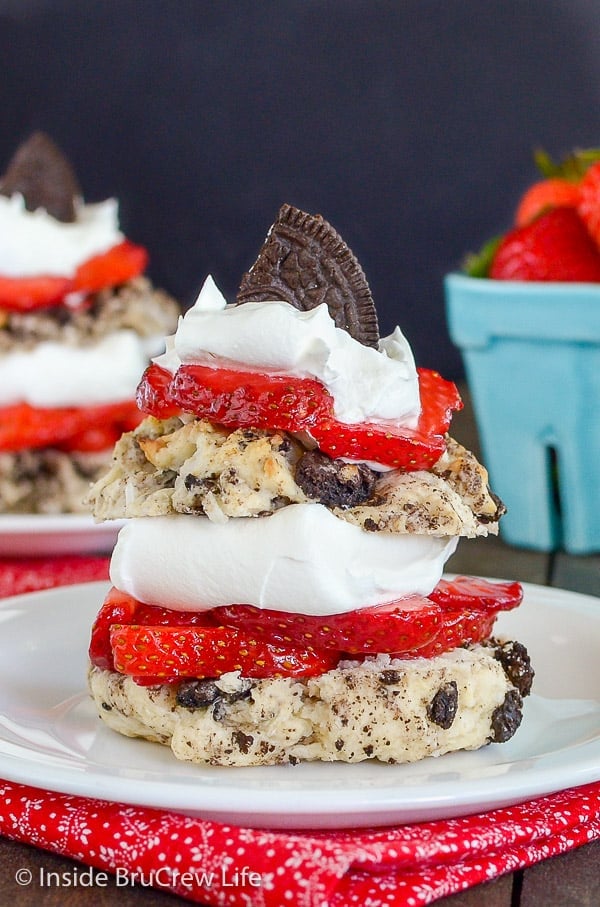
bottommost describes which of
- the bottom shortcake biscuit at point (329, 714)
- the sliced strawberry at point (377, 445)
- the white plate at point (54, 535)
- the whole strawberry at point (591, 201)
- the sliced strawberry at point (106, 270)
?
the white plate at point (54, 535)

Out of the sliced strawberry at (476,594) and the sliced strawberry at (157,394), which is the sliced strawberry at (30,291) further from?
the sliced strawberry at (476,594)

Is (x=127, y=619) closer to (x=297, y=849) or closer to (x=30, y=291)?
(x=297, y=849)

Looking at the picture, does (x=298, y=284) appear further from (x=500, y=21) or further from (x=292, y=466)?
(x=500, y=21)

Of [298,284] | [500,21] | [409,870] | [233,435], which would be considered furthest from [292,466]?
[500,21]

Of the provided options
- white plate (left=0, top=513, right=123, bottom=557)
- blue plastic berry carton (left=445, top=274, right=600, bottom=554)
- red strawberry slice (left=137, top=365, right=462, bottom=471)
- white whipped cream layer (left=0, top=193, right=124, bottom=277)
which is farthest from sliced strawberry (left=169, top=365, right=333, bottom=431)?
white whipped cream layer (left=0, top=193, right=124, bottom=277)

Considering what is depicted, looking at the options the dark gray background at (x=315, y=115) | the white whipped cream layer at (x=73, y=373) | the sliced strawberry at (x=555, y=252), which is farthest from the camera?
the dark gray background at (x=315, y=115)

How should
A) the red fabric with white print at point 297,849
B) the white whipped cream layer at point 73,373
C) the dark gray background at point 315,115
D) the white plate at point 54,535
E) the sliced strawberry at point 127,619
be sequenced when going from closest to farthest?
the red fabric with white print at point 297,849 → the sliced strawberry at point 127,619 → the white plate at point 54,535 → the white whipped cream layer at point 73,373 → the dark gray background at point 315,115

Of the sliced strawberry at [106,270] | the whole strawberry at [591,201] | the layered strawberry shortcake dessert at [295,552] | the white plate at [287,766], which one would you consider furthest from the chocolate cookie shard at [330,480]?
the sliced strawberry at [106,270]
